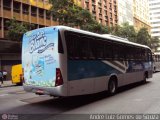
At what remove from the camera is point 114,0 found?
72875 mm

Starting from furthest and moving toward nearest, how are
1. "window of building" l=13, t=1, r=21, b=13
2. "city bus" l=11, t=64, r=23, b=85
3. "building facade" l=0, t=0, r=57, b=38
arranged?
"window of building" l=13, t=1, r=21, b=13 < "building facade" l=0, t=0, r=57, b=38 < "city bus" l=11, t=64, r=23, b=85

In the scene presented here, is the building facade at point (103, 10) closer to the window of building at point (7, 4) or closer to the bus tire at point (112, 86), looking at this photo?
the window of building at point (7, 4)

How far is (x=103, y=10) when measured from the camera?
66188 millimetres

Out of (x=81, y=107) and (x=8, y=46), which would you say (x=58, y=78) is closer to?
(x=81, y=107)

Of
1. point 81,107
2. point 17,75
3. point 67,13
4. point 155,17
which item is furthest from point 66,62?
point 155,17

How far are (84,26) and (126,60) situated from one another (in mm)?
17587

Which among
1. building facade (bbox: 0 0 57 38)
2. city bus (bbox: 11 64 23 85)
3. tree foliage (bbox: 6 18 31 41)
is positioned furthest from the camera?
building facade (bbox: 0 0 57 38)

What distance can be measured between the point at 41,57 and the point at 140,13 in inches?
3578

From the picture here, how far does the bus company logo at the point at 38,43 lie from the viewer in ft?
32.9

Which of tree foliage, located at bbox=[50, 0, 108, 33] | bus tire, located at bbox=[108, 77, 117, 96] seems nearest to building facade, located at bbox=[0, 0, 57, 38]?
tree foliage, located at bbox=[50, 0, 108, 33]

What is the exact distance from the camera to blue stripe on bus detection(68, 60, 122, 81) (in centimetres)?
994

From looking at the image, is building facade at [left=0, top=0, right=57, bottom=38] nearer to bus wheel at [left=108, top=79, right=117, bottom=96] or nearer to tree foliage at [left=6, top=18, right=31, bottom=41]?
tree foliage at [left=6, top=18, right=31, bottom=41]

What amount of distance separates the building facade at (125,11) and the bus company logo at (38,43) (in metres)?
64.6

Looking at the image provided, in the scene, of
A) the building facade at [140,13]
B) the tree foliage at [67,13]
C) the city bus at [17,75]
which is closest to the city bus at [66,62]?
the city bus at [17,75]
